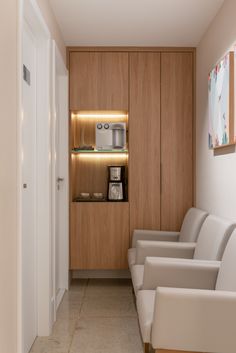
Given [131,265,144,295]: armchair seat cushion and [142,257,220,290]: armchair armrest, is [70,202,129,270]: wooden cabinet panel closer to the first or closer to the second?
[131,265,144,295]: armchair seat cushion

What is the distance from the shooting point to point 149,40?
16.2 ft

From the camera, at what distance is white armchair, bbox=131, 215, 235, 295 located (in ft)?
11.0

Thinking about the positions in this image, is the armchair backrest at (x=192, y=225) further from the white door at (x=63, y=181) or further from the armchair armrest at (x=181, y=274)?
the white door at (x=63, y=181)

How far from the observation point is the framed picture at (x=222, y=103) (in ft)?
11.1

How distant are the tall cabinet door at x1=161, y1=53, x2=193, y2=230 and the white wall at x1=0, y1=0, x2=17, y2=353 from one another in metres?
2.89

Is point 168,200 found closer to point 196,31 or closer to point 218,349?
point 196,31

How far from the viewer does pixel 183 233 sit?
4680mm

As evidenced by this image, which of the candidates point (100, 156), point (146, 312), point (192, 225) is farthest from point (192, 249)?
point (100, 156)

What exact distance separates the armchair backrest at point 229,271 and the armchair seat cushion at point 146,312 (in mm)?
472

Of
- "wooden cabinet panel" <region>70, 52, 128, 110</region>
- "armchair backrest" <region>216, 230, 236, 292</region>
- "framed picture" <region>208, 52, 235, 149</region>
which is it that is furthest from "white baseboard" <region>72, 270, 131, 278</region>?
"armchair backrest" <region>216, 230, 236, 292</region>

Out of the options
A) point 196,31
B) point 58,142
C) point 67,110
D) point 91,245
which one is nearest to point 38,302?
point 91,245

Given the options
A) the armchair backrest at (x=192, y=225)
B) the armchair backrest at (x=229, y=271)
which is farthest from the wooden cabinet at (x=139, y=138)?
the armchair backrest at (x=229, y=271)

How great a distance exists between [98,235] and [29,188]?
71.8 inches

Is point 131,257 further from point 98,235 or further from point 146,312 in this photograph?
point 146,312
